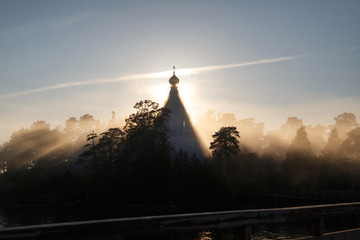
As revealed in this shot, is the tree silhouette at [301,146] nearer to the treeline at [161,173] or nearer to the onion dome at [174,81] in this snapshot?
the treeline at [161,173]

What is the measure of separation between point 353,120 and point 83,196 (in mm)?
86604

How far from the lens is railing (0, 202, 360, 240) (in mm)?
3094

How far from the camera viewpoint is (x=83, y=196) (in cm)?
6116

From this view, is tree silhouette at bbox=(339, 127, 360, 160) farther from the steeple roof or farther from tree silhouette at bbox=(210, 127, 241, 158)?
the steeple roof

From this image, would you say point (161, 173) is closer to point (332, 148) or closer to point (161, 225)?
point (332, 148)

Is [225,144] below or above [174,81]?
below

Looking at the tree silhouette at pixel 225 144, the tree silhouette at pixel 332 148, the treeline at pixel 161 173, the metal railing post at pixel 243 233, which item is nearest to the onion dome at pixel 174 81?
the treeline at pixel 161 173

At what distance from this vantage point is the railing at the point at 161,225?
3094 millimetres

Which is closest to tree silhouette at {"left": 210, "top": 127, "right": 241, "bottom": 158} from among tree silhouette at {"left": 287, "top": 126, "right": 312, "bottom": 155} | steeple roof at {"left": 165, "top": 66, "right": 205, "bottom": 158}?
tree silhouette at {"left": 287, "top": 126, "right": 312, "bottom": 155}

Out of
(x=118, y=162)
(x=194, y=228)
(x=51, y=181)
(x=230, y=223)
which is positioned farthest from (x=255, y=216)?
(x=51, y=181)

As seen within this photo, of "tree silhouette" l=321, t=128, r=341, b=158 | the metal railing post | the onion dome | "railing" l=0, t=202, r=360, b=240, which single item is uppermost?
the onion dome

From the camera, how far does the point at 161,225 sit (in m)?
3.73

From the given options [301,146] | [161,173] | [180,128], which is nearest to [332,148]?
[301,146]

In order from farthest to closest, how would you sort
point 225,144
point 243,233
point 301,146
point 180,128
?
point 180,128, point 301,146, point 225,144, point 243,233
